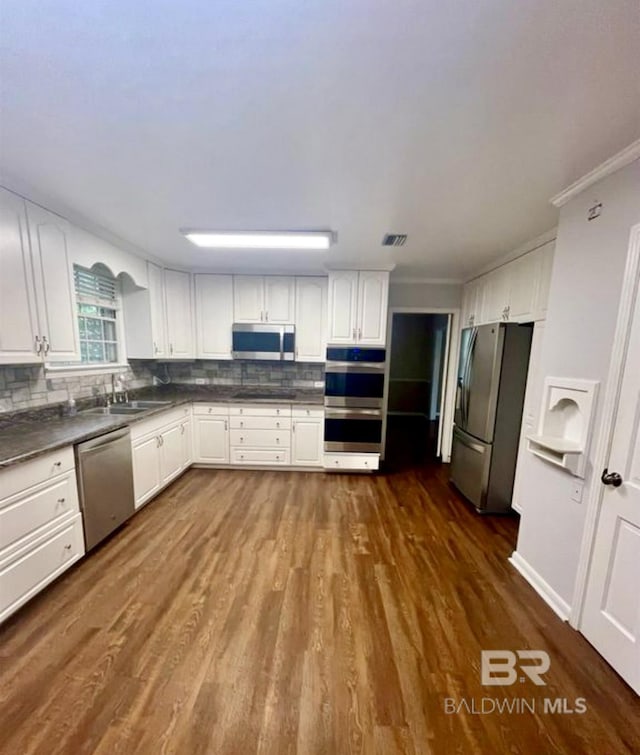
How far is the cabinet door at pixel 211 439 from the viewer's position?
3.66 metres

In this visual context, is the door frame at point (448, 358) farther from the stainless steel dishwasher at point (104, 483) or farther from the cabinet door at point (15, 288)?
the cabinet door at point (15, 288)

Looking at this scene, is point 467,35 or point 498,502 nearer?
point 467,35

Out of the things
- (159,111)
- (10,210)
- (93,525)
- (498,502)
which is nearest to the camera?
(159,111)

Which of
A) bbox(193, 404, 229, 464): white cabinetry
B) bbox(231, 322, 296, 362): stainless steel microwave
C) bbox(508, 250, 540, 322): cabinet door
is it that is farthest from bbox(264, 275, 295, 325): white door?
bbox(508, 250, 540, 322): cabinet door

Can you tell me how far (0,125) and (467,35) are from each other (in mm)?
1902

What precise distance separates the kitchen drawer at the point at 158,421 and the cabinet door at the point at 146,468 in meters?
0.07

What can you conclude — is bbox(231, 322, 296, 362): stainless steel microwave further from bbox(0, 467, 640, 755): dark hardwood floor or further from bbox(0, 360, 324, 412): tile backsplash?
bbox(0, 467, 640, 755): dark hardwood floor

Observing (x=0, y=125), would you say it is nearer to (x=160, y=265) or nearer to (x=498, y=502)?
(x=160, y=265)

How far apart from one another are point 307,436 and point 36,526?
243cm

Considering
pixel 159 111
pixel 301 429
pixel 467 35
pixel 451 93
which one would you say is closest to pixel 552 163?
pixel 451 93

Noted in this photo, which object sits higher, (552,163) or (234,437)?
(552,163)

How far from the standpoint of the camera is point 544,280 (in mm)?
2475

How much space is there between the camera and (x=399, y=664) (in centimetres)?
148

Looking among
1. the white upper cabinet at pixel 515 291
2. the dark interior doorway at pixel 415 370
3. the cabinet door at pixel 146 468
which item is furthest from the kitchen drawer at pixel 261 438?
the dark interior doorway at pixel 415 370
